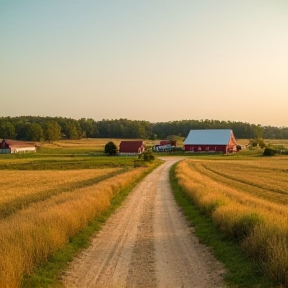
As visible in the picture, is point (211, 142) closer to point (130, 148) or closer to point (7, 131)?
point (130, 148)

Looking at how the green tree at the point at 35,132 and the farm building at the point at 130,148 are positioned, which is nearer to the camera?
the farm building at the point at 130,148

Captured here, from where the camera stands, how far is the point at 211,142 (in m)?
111

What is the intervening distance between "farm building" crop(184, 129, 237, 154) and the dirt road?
94345 millimetres

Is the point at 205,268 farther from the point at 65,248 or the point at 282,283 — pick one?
the point at 65,248

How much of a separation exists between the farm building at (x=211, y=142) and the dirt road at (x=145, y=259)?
9435 cm

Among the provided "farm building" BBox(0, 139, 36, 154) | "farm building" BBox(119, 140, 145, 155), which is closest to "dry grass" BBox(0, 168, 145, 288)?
"farm building" BBox(119, 140, 145, 155)

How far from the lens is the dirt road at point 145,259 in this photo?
356 inches

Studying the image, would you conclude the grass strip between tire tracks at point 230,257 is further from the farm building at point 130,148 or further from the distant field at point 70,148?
the distant field at point 70,148

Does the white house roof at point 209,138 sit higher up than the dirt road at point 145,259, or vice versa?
the white house roof at point 209,138

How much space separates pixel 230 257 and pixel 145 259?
7.72 feet

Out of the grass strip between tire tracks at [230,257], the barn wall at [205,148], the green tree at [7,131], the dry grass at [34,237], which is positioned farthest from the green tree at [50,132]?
the grass strip between tire tracks at [230,257]

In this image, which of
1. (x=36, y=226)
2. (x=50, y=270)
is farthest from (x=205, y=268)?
(x=36, y=226)

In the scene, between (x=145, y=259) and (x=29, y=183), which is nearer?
(x=145, y=259)

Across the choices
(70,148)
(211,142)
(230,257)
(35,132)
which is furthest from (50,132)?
(230,257)
